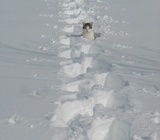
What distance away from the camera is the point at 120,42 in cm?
576

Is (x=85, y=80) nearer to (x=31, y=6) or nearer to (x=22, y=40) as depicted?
(x=22, y=40)

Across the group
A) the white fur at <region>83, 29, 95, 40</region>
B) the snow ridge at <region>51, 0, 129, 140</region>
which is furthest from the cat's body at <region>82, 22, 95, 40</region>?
the snow ridge at <region>51, 0, 129, 140</region>

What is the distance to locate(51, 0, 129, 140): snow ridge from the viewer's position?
125 inches

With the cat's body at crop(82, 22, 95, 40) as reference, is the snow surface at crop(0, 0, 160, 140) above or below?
below

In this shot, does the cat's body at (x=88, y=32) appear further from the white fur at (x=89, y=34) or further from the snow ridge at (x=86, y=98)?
the snow ridge at (x=86, y=98)

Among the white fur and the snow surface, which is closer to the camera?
the snow surface

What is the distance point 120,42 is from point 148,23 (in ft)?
4.85

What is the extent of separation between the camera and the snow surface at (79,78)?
10.4 ft

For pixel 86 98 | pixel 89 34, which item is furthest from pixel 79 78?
pixel 89 34

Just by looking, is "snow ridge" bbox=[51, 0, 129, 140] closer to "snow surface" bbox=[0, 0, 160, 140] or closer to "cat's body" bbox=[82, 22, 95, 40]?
"snow surface" bbox=[0, 0, 160, 140]

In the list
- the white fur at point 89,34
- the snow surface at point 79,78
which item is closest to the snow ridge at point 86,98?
the snow surface at point 79,78

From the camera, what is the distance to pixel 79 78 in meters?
4.28

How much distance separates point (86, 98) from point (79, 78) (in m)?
0.61

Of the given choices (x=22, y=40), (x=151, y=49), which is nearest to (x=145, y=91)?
(x=151, y=49)
